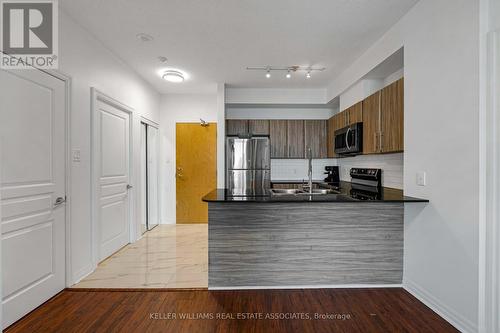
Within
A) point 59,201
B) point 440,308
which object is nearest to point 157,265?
point 59,201

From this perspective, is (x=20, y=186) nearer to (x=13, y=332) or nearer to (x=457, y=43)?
(x=13, y=332)

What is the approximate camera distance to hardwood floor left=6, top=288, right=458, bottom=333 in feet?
6.63

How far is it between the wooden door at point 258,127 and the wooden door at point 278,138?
0.10m

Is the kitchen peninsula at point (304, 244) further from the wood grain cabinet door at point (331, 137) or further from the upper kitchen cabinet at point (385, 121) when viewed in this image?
the wood grain cabinet door at point (331, 137)

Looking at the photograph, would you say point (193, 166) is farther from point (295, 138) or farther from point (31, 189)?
point (31, 189)

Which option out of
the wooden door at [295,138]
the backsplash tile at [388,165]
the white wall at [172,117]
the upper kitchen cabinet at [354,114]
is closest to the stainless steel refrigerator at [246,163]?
the wooden door at [295,138]

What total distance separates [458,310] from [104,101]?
13.4ft

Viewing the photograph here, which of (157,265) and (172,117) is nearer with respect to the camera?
(157,265)

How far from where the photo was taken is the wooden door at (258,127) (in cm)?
508

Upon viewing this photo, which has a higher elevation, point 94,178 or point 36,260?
point 94,178

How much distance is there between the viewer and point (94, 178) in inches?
121

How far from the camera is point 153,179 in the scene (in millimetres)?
5254

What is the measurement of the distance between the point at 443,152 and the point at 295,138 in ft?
10.2

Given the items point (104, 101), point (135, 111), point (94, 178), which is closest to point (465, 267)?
point (94, 178)
